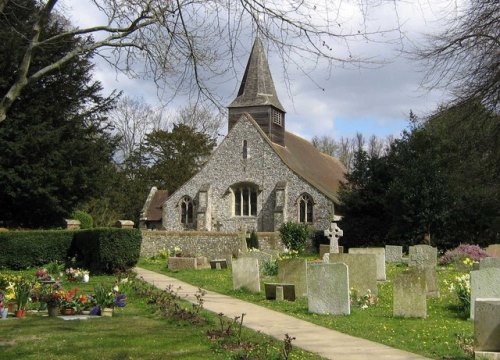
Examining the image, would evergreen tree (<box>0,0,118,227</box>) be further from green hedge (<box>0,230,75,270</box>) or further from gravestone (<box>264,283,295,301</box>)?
gravestone (<box>264,283,295,301</box>)

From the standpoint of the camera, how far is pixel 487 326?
7512mm

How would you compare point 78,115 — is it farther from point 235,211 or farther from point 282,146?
point 282,146

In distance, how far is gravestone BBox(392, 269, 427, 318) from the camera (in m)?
11.1

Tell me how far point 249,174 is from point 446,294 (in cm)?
3161

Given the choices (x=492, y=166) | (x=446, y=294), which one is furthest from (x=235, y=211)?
(x=446, y=294)

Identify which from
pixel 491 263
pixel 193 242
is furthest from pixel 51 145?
pixel 491 263

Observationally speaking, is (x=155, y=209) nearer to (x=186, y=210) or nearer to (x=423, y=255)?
(x=186, y=210)

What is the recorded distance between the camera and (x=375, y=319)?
1095 cm

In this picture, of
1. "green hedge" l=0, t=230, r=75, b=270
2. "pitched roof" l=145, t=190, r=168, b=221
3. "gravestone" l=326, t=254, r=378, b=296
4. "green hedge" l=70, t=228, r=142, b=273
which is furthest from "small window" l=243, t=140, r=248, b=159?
"gravestone" l=326, t=254, r=378, b=296

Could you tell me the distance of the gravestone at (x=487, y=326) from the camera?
745 centimetres

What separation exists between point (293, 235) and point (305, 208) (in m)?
5.83

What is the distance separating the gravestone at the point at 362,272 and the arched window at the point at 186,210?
3348cm

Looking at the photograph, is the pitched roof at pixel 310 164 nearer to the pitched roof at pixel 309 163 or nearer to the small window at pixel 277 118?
the pitched roof at pixel 309 163

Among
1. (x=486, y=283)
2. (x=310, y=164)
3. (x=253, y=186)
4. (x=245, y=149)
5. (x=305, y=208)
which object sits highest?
(x=245, y=149)
